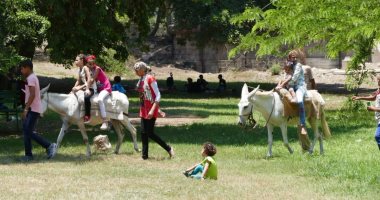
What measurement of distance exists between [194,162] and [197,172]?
2.37 meters

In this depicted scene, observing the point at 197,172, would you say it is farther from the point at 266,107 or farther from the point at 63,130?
the point at 63,130

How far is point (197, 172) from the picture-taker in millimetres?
13406

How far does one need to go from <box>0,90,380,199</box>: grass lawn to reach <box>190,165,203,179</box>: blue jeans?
194 mm

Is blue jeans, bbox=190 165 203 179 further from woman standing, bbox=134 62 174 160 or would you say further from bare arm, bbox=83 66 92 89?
bare arm, bbox=83 66 92 89

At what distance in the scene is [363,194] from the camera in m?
11.7

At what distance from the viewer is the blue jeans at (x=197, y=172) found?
13.3 metres

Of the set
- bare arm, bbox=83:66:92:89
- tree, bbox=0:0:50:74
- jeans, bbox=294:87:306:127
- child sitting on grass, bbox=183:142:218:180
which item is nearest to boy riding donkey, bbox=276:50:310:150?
jeans, bbox=294:87:306:127

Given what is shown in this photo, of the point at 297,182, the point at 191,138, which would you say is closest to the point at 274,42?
the point at 191,138

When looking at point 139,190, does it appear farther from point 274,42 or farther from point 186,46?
point 186,46

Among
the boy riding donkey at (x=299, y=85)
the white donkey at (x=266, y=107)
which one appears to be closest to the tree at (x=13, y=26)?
the white donkey at (x=266, y=107)

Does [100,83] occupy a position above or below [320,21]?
below

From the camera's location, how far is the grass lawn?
11812 millimetres

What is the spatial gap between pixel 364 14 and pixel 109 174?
5192mm

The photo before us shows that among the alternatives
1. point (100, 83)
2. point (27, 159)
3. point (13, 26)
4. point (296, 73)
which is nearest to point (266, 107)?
point (296, 73)
